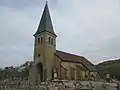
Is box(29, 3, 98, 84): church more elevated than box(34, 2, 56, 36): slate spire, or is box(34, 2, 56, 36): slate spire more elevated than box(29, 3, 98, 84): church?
box(34, 2, 56, 36): slate spire

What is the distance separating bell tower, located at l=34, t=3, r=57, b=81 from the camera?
39.4 metres

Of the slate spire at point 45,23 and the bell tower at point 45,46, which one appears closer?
the bell tower at point 45,46

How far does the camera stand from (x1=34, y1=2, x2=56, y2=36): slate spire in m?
41.1

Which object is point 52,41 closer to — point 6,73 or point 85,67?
point 85,67

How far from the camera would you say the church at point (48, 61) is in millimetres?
39406

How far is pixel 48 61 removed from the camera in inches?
1564

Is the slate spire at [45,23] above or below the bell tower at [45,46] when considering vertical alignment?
above

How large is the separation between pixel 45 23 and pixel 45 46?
5324mm

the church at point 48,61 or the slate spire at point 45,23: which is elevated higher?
the slate spire at point 45,23

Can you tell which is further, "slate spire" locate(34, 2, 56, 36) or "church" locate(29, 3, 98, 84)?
"slate spire" locate(34, 2, 56, 36)

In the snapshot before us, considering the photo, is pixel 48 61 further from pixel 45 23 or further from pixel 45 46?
pixel 45 23

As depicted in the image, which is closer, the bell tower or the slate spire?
the bell tower

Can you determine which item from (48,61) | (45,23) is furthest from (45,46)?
(45,23)

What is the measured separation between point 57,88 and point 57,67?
16.4 m
